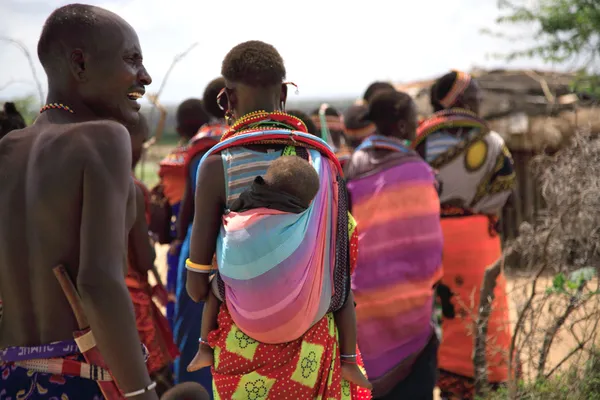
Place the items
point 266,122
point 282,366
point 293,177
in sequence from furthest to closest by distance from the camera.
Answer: point 266,122 < point 282,366 < point 293,177

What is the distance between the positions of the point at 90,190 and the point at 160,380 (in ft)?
9.62

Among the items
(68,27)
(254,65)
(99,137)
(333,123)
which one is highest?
(68,27)

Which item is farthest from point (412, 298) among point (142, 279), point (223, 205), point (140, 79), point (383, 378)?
point (140, 79)

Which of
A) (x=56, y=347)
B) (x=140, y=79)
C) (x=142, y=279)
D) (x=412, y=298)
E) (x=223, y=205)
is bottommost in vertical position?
(x=412, y=298)

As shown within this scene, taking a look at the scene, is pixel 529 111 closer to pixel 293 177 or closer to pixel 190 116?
pixel 190 116

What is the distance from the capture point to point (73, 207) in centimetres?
208

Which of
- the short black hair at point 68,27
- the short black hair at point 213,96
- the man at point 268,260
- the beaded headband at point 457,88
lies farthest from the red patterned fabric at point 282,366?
the beaded headband at point 457,88

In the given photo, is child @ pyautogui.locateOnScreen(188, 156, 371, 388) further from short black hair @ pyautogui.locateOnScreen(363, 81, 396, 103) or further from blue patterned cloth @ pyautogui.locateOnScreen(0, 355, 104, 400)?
short black hair @ pyautogui.locateOnScreen(363, 81, 396, 103)

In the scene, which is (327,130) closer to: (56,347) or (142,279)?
(142,279)

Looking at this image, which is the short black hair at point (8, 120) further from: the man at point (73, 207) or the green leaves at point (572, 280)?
the green leaves at point (572, 280)

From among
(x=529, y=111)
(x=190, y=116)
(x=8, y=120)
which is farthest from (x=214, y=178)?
(x=529, y=111)

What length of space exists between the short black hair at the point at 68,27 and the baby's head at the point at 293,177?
0.73 m

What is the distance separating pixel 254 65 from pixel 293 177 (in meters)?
0.54

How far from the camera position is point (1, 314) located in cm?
224
